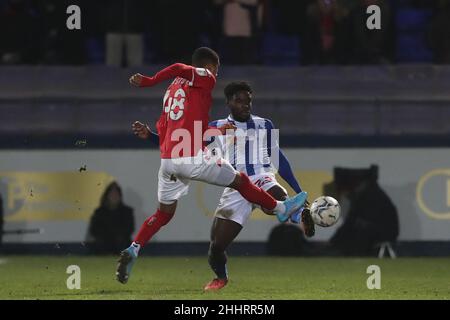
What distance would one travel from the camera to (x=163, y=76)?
10.4 metres

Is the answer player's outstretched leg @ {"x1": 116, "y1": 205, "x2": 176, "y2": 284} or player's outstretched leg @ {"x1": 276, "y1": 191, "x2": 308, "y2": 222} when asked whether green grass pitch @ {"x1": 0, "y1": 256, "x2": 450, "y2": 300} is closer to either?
player's outstretched leg @ {"x1": 116, "y1": 205, "x2": 176, "y2": 284}

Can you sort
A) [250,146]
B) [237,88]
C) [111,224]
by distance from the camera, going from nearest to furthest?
[237,88]
[250,146]
[111,224]

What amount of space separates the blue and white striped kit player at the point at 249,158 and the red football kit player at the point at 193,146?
1.60 feet

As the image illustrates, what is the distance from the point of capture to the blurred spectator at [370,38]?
17.3m

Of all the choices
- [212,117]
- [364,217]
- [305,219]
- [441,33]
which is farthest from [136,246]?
[441,33]

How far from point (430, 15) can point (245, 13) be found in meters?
3.02

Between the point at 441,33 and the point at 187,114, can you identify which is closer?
the point at 187,114

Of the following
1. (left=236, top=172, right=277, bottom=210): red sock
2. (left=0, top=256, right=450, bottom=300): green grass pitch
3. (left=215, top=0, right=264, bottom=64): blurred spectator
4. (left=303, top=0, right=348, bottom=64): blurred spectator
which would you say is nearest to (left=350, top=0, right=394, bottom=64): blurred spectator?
(left=303, top=0, right=348, bottom=64): blurred spectator

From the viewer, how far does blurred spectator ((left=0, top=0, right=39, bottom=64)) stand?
17.6 meters

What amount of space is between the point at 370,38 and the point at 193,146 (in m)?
7.18

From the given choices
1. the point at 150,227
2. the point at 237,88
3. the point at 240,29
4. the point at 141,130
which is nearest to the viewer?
the point at 141,130

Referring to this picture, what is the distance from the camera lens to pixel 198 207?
55.2ft

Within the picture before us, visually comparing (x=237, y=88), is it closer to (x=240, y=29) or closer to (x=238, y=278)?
(x=238, y=278)
